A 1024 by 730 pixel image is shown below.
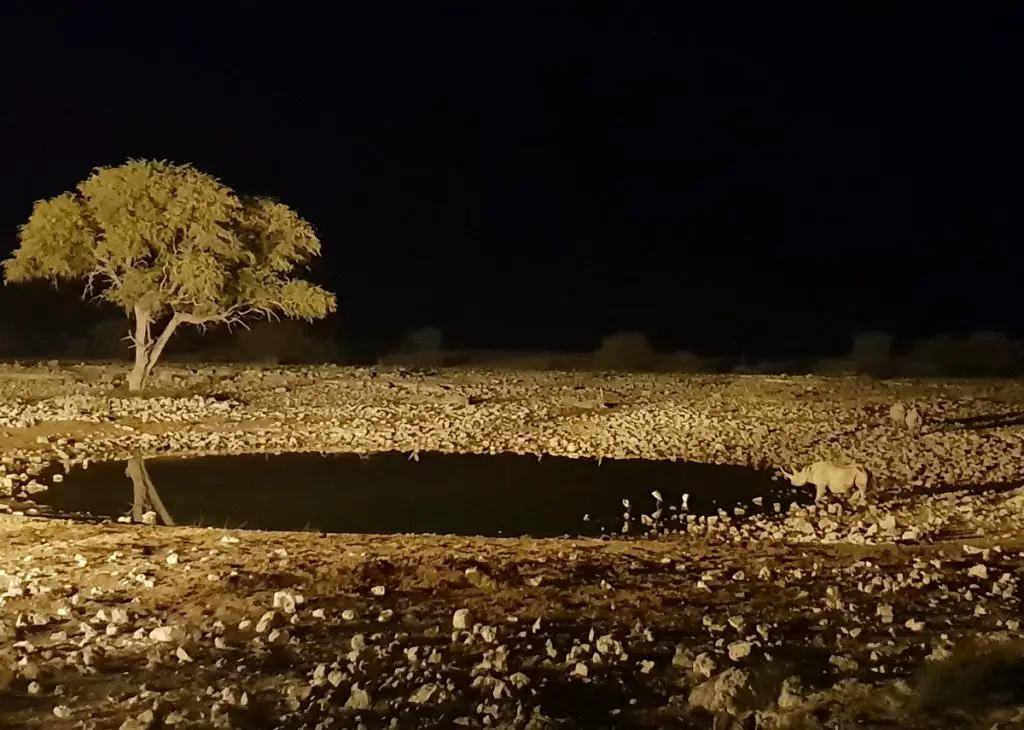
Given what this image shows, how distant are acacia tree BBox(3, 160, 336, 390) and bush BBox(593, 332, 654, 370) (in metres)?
17.8

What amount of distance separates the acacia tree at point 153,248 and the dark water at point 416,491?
8.82 meters

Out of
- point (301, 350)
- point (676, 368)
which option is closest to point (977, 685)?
point (676, 368)

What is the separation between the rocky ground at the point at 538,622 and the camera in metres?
6.36

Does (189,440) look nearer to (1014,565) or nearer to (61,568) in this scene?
(61,568)

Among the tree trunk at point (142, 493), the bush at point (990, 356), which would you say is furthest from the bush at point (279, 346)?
the tree trunk at point (142, 493)

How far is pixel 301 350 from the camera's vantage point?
48.3 m

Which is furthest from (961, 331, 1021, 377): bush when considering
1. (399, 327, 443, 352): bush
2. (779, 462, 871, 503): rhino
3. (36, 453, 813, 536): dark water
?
A: (779, 462, 871, 503): rhino

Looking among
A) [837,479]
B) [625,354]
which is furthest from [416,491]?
[625,354]

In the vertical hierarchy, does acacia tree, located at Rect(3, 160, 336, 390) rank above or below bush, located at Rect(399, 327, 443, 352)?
above

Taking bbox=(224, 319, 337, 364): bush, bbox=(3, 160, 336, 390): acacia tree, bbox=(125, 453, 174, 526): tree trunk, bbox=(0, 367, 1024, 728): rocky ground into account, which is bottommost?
bbox=(125, 453, 174, 526): tree trunk

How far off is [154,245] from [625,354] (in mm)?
22042

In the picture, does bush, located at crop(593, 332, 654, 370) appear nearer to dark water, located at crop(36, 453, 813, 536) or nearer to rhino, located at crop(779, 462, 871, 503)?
dark water, located at crop(36, 453, 813, 536)

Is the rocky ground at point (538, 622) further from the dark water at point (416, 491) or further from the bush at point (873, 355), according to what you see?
the bush at point (873, 355)

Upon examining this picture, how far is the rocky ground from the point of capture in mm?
6355
